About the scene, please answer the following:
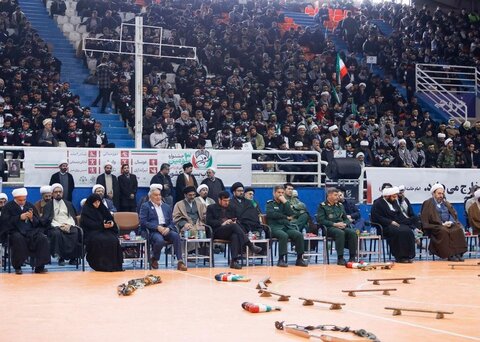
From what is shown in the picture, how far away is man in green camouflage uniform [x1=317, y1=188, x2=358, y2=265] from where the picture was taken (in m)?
16.7

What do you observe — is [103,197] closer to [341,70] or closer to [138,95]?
[138,95]

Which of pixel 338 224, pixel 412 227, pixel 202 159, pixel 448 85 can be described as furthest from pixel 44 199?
pixel 448 85

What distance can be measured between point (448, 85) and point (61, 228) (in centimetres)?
1750

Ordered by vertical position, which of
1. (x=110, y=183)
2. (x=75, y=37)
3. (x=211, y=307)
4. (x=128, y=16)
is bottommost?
(x=211, y=307)

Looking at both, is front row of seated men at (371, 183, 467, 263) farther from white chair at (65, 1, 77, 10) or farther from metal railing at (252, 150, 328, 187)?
white chair at (65, 1, 77, 10)

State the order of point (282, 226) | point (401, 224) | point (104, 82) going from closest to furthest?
point (282, 226), point (401, 224), point (104, 82)

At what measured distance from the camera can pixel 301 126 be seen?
21.9m

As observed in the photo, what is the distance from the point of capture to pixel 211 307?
10570mm

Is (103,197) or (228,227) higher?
(103,197)

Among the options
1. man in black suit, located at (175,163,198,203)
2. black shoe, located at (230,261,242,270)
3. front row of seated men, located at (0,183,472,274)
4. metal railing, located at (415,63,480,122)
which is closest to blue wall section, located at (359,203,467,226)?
front row of seated men, located at (0,183,472,274)

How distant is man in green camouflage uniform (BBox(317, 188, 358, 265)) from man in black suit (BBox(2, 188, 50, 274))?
5.19m

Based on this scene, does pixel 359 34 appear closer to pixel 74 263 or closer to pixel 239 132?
pixel 239 132

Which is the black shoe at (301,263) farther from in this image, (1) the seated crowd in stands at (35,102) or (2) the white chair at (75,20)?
(2) the white chair at (75,20)

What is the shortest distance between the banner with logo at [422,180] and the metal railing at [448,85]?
7330 millimetres
